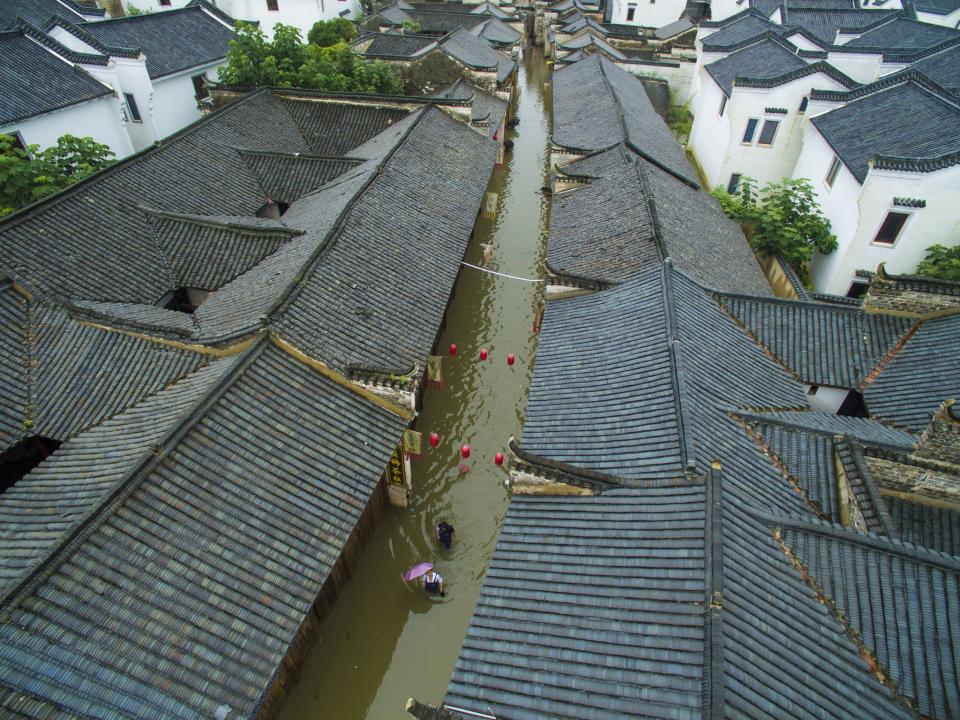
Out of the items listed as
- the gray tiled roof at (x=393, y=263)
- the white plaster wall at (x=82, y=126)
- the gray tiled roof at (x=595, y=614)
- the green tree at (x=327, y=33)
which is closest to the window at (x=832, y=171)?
the gray tiled roof at (x=393, y=263)

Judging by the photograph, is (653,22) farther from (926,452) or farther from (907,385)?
(926,452)

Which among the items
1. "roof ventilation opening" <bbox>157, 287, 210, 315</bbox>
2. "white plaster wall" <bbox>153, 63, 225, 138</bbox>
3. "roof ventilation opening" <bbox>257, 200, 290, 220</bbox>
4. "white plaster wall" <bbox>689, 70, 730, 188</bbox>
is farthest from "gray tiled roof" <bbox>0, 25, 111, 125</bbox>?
"white plaster wall" <bbox>689, 70, 730, 188</bbox>

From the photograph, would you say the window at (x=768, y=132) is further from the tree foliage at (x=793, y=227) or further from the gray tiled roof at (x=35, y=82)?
the gray tiled roof at (x=35, y=82)

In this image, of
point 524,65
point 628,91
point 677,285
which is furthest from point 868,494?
point 524,65

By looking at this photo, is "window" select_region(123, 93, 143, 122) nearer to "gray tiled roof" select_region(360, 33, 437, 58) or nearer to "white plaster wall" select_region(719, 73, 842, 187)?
"gray tiled roof" select_region(360, 33, 437, 58)

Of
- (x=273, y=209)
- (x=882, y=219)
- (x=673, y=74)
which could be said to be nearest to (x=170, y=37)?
(x=273, y=209)

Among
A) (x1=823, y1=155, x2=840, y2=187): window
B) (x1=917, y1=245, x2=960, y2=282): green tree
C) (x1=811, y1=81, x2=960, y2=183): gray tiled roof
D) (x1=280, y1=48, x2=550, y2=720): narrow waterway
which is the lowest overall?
(x1=280, y1=48, x2=550, y2=720): narrow waterway

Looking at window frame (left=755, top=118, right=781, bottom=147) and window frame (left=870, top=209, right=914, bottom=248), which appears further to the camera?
window frame (left=755, top=118, right=781, bottom=147)
